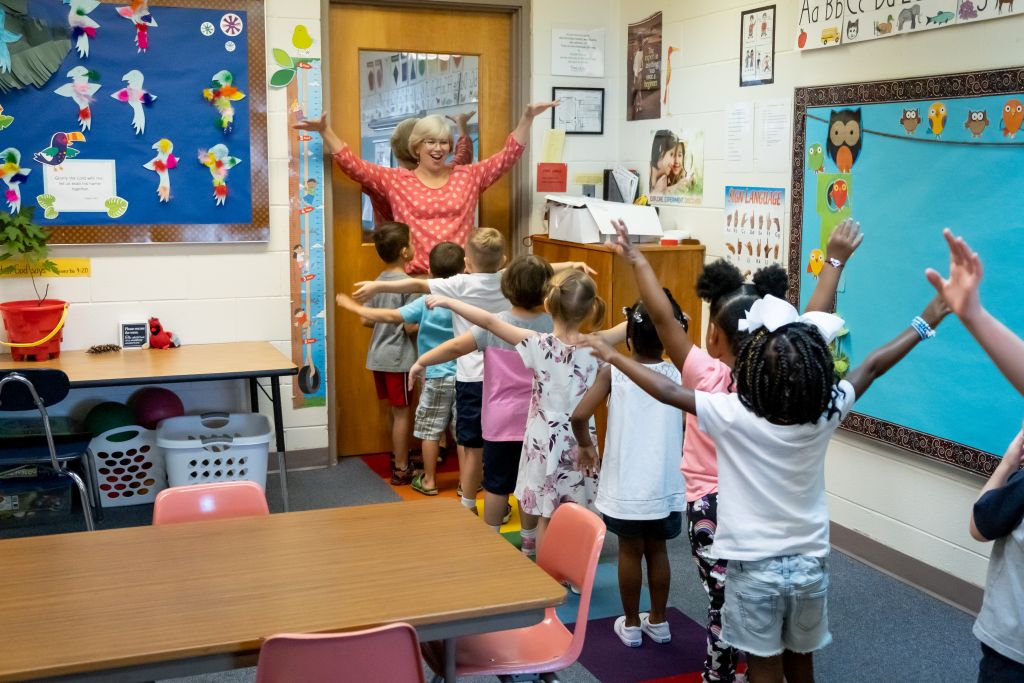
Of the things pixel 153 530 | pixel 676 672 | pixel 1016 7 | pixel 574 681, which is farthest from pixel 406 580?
pixel 1016 7

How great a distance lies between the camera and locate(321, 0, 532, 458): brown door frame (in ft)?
16.0

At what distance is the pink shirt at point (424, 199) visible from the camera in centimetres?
489

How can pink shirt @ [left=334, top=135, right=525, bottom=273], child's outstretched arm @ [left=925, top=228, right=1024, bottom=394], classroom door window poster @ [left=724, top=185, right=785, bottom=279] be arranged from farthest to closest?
pink shirt @ [left=334, top=135, right=525, bottom=273] < classroom door window poster @ [left=724, top=185, right=785, bottom=279] < child's outstretched arm @ [left=925, top=228, right=1024, bottom=394]

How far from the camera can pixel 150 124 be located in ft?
14.8

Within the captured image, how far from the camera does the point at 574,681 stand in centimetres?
294

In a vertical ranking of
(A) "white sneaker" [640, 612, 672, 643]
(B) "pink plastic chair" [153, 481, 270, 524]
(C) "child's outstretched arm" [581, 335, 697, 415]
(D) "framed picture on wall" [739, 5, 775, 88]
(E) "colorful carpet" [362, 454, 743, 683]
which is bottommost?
(E) "colorful carpet" [362, 454, 743, 683]

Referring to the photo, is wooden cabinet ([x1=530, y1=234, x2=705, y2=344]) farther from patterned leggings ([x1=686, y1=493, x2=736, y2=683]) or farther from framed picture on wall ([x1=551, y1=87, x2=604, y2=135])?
patterned leggings ([x1=686, y1=493, x2=736, y2=683])

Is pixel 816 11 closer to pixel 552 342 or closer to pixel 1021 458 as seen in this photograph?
pixel 552 342

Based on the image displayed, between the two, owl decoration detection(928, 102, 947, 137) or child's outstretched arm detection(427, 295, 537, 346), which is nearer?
child's outstretched arm detection(427, 295, 537, 346)

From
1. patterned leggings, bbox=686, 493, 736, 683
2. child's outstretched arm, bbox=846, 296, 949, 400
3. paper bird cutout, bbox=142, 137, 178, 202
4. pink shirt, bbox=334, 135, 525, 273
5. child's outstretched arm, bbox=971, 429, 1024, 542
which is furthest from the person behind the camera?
pink shirt, bbox=334, 135, 525, 273

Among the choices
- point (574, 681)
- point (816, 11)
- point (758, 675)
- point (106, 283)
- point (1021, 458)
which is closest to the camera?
point (1021, 458)

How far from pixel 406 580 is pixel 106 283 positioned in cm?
307

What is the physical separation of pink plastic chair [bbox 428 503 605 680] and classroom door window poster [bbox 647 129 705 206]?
103 inches

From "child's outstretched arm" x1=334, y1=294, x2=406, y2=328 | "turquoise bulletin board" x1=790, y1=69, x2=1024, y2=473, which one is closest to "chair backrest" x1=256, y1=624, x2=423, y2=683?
"child's outstretched arm" x1=334, y1=294, x2=406, y2=328
